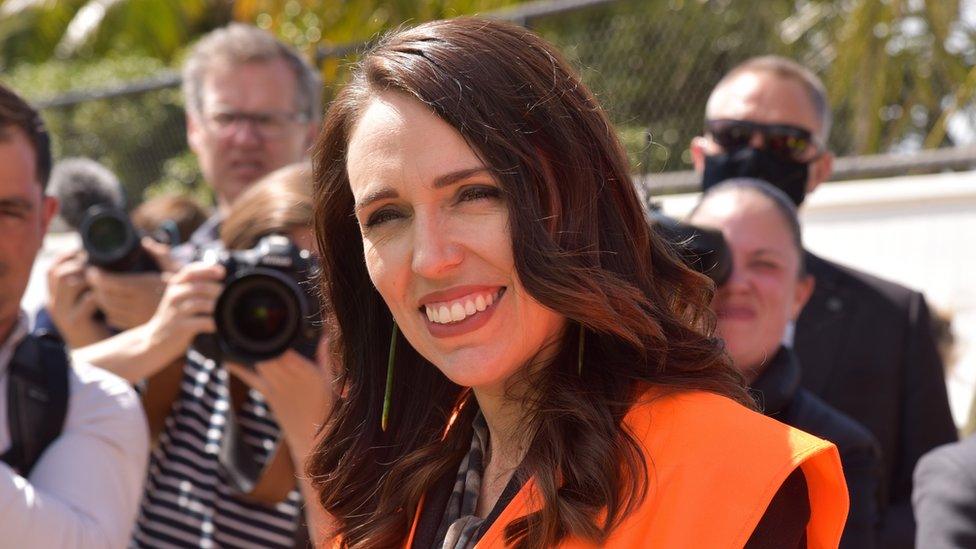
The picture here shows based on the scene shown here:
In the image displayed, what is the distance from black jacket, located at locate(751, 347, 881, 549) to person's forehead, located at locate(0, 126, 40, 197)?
1500 mm

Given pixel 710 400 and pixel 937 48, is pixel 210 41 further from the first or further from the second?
pixel 937 48

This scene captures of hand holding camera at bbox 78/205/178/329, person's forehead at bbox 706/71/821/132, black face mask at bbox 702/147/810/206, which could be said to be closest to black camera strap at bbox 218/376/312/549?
hand holding camera at bbox 78/205/178/329

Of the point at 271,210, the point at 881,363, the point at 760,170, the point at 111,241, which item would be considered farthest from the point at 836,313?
the point at 111,241

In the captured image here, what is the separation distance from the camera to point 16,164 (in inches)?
102

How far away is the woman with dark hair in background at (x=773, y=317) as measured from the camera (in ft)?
9.25

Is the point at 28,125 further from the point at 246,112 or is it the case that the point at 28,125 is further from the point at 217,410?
the point at 246,112

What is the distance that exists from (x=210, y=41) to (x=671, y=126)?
2594mm

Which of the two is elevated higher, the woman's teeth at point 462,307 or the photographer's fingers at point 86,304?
the woman's teeth at point 462,307

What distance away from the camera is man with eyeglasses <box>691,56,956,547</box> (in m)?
3.52

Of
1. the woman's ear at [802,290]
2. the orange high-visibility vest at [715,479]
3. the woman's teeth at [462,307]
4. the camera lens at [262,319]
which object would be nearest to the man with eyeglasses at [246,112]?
the camera lens at [262,319]

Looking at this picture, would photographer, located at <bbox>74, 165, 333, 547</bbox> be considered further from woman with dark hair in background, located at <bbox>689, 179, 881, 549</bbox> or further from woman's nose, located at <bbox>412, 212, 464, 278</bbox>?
woman's nose, located at <bbox>412, 212, 464, 278</bbox>

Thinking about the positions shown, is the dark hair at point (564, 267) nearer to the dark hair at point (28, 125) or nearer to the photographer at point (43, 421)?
the photographer at point (43, 421)

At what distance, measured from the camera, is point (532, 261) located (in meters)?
1.72

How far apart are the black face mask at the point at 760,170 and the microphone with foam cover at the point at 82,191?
2051mm
